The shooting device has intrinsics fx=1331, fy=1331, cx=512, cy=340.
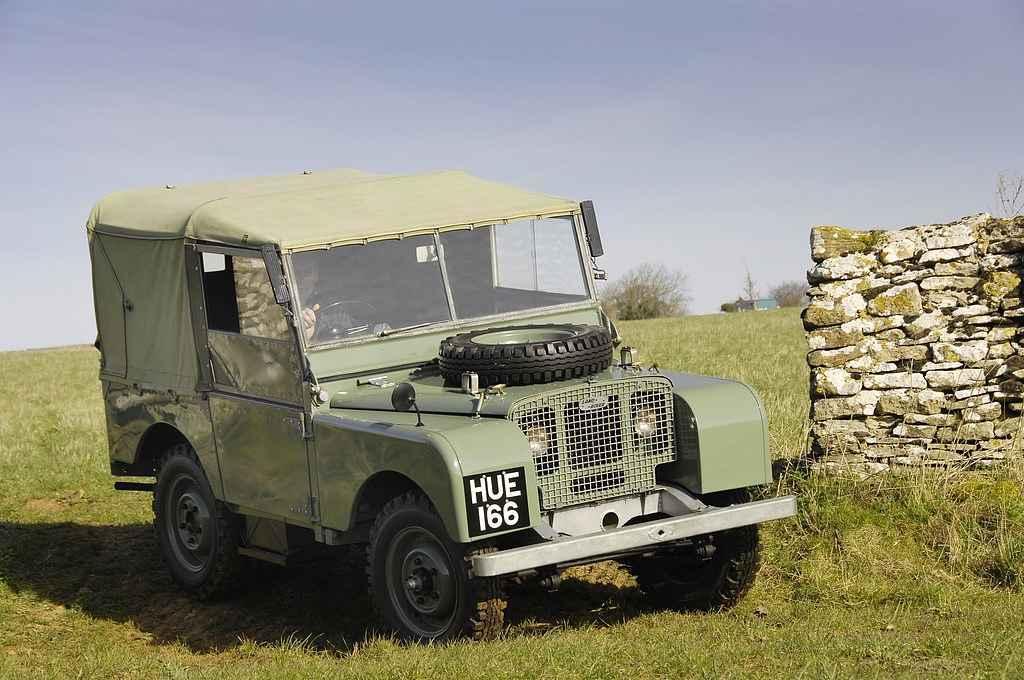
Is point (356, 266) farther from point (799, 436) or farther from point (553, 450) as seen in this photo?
point (799, 436)

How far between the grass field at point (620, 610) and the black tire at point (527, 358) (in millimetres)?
1444

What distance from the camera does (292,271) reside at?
8141mm

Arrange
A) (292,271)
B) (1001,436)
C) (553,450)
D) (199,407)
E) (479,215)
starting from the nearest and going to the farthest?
(553,450), (292,271), (479,215), (199,407), (1001,436)

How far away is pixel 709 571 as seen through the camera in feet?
27.5

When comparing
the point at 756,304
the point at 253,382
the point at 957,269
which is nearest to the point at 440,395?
the point at 253,382

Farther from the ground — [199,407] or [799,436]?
[199,407]

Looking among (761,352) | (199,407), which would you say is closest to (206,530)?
(199,407)

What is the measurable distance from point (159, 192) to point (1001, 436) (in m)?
6.82

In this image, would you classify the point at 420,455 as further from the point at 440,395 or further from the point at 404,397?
the point at 440,395

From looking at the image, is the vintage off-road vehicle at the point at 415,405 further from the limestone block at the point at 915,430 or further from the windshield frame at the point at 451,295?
the limestone block at the point at 915,430

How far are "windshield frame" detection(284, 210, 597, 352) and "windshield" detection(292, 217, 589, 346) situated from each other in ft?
0.07

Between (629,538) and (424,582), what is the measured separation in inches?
46.5

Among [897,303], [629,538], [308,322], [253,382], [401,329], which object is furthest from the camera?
[897,303]

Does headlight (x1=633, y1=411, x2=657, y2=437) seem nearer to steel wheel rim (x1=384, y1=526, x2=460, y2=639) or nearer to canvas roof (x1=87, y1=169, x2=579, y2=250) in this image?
steel wheel rim (x1=384, y1=526, x2=460, y2=639)
